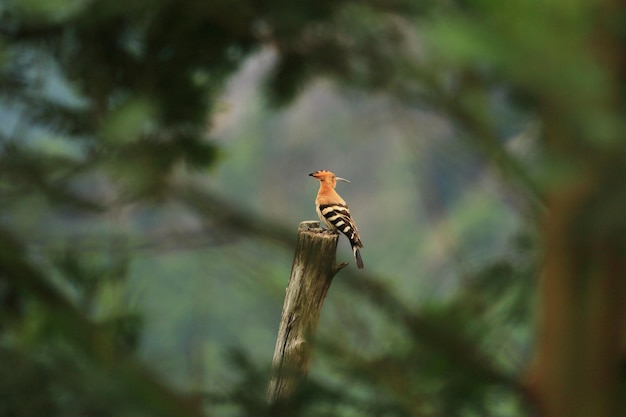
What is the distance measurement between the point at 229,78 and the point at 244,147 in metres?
15.4

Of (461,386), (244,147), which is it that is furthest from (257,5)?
(244,147)

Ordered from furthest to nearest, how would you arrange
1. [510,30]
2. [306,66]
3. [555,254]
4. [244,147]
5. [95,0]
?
[244,147] < [306,66] < [95,0] < [555,254] < [510,30]

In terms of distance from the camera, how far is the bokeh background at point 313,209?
80 centimetres

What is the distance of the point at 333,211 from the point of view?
1080mm

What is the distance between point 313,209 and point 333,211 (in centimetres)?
48

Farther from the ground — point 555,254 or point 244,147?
point 244,147

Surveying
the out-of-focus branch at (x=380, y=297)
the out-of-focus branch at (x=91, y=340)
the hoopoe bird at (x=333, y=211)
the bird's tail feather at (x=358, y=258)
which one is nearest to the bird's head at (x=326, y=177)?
the hoopoe bird at (x=333, y=211)

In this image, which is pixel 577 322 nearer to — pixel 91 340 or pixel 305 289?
pixel 305 289

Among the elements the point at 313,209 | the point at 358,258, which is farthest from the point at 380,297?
the point at 358,258

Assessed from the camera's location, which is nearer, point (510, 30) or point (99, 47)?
point (510, 30)

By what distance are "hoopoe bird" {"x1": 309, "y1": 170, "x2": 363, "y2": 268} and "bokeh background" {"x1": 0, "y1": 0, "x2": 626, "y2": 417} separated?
149 mm

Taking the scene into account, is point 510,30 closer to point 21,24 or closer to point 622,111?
point 622,111

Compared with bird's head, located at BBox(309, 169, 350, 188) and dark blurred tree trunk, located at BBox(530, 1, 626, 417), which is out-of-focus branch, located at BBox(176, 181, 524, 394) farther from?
bird's head, located at BBox(309, 169, 350, 188)

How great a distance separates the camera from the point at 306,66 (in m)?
2.29
